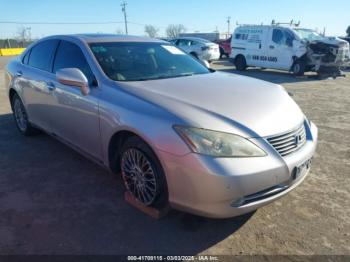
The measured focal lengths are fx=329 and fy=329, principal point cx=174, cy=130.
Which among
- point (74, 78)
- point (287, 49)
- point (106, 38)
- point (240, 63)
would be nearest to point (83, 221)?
point (74, 78)

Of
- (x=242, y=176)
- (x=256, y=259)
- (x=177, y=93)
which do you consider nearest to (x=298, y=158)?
(x=242, y=176)

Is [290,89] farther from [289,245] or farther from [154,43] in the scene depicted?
[289,245]

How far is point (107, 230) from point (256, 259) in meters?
1.24

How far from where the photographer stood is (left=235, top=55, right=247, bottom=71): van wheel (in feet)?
51.9

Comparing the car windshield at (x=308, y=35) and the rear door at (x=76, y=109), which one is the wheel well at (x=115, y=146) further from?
the car windshield at (x=308, y=35)

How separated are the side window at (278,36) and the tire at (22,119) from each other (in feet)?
37.1

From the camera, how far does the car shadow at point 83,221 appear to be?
261 cm

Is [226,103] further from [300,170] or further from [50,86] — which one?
[50,86]

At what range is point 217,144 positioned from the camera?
2.39 meters

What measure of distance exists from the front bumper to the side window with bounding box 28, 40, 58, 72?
2.62 m

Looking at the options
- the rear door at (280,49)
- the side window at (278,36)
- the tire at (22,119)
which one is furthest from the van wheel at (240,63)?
the tire at (22,119)

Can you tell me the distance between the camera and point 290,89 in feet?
33.6

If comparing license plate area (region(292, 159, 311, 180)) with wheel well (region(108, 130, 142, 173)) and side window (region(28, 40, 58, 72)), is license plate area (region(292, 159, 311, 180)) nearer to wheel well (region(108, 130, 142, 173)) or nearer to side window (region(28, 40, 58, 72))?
wheel well (region(108, 130, 142, 173))

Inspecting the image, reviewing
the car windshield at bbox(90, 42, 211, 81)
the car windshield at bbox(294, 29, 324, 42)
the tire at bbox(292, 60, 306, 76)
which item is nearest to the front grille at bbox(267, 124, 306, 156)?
the car windshield at bbox(90, 42, 211, 81)
